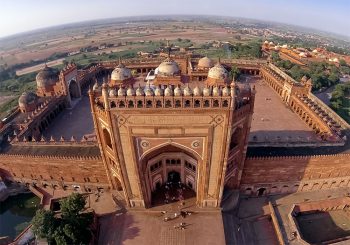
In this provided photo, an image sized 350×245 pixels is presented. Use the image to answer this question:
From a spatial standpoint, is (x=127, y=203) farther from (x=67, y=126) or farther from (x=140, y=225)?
(x=67, y=126)

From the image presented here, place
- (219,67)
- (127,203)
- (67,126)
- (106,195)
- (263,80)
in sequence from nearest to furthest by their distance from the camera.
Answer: (127,203)
(106,195)
(219,67)
(67,126)
(263,80)

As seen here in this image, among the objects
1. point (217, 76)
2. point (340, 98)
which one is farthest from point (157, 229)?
point (340, 98)

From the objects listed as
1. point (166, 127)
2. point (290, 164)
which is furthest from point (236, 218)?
point (166, 127)

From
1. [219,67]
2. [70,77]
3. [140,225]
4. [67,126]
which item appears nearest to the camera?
[140,225]

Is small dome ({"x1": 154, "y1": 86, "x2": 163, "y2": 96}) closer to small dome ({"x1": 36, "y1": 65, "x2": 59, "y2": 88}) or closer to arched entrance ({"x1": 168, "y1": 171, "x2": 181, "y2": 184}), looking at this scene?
arched entrance ({"x1": 168, "y1": 171, "x2": 181, "y2": 184})

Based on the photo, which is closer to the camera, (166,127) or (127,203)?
(166,127)

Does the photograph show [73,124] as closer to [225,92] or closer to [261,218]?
[225,92]

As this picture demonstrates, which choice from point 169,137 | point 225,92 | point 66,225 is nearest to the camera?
point 225,92
